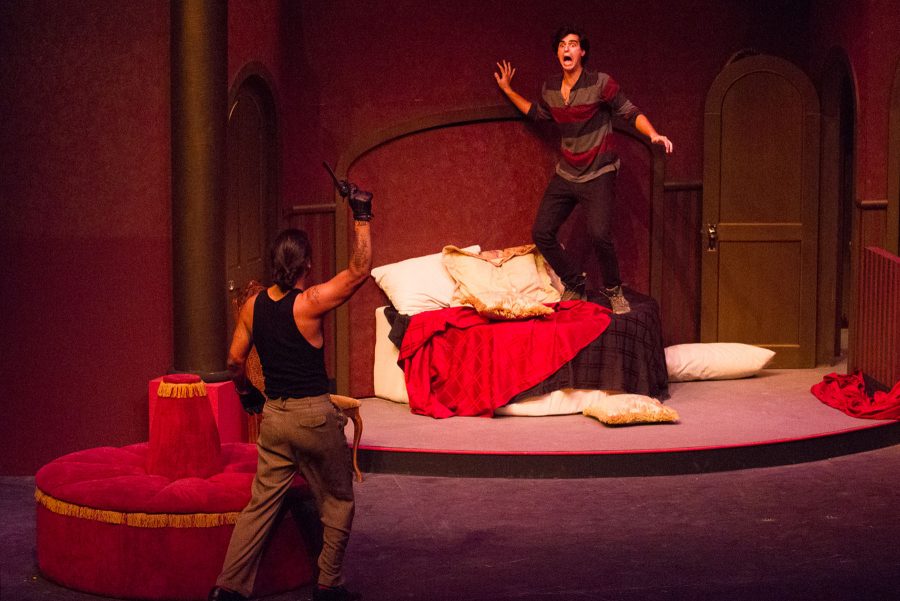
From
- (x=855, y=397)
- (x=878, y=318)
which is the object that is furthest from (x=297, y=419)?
(x=878, y=318)

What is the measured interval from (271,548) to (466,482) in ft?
5.68

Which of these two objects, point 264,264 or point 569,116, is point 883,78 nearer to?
point 569,116

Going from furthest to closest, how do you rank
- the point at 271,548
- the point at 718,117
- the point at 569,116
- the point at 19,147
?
the point at 718,117
the point at 569,116
the point at 19,147
the point at 271,548

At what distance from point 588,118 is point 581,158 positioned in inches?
8.9

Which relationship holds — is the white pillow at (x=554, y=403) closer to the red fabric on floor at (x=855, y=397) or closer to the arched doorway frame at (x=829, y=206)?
the red fabric on floor at (x=855, y=397)

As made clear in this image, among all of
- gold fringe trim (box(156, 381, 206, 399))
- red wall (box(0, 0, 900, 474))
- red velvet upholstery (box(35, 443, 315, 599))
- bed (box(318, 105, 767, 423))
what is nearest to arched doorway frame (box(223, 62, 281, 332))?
bed (box(318, 105, 767, 423))

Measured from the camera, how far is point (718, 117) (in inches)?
340

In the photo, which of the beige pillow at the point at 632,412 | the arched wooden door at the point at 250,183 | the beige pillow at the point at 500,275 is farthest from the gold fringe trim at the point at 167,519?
the beige pillow at the point at 500,275

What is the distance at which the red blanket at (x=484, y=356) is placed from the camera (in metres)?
7.41

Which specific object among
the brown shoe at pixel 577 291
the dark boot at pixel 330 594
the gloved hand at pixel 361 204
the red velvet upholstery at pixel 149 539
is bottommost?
the dark boot at pixel 330 594

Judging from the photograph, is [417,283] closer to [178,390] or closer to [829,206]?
[829,206]

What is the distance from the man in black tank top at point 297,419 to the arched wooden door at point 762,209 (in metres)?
4.33

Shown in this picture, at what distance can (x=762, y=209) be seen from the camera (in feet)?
28.7

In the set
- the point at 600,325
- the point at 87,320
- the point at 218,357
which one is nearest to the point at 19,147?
the point at 87,320
